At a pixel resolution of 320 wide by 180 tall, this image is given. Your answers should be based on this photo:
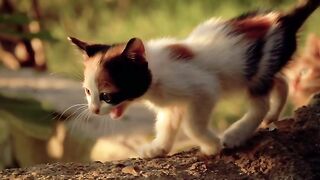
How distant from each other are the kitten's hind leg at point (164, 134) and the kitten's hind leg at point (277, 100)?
0.20m

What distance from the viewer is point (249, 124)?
3.97 ft

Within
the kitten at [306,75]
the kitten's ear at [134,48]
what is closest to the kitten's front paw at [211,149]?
the kitten's ear at [134,48]

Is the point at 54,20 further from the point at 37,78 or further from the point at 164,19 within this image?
the point at 164,19

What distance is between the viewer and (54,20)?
11.5ft

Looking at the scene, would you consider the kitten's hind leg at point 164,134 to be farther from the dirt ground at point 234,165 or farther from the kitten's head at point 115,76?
the kitten's head at point 115,76

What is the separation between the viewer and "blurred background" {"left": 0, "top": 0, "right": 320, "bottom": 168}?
6.47 feet

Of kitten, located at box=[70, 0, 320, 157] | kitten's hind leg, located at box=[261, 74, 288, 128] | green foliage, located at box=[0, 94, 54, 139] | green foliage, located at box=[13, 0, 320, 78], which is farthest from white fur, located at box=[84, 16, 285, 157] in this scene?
green foliage, located at box=[13, 0, 320, 78]

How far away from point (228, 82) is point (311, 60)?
2.79 ft

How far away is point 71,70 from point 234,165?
860 mm

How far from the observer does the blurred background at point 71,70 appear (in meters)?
1.97

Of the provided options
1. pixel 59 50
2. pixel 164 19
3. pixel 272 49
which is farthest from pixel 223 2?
pixel 272 49

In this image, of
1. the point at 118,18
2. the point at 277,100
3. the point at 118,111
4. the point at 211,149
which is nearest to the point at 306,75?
the point at 277,100

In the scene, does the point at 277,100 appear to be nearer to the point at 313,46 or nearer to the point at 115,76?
the point at 115,76

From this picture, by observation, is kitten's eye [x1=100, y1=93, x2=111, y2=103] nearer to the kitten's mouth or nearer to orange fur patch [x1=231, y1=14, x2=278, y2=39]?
the kitten's mouth
